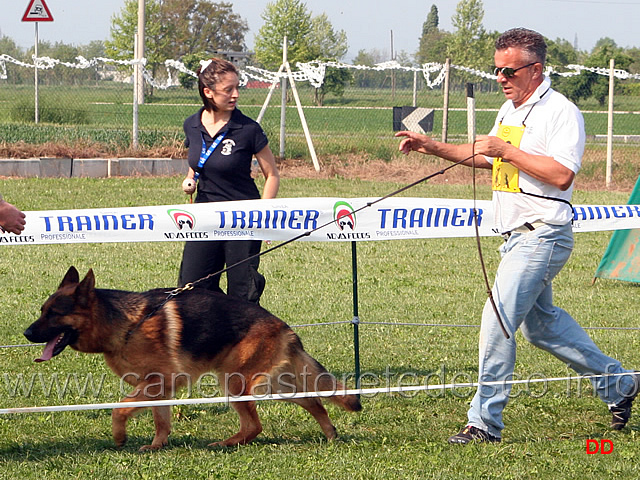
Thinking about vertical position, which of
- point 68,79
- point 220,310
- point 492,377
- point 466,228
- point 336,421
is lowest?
point 336,421

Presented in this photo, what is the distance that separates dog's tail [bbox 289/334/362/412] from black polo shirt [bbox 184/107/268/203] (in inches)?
50.9

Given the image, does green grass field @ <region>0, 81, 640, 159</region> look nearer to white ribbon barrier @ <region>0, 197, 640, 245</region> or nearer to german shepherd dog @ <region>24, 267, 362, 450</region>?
white ribbon barrier @ <region>0, 197, 640, 245</region>

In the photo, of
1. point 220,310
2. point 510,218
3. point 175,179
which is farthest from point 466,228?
point 175,179

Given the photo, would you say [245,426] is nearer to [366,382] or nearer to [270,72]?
[366,382]

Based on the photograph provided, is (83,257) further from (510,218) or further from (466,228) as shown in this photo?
(510,218)

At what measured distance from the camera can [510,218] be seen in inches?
176

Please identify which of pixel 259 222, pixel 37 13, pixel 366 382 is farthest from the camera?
pixel 37 13

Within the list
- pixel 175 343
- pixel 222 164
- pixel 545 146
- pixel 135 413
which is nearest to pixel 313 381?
pixel 175 343

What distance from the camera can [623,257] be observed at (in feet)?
28.8

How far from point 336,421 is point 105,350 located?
4.59 feet

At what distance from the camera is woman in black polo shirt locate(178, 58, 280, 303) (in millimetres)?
5262

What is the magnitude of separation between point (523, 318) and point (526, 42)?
4.51 feet

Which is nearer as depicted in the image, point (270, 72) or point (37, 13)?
point (37, 13)

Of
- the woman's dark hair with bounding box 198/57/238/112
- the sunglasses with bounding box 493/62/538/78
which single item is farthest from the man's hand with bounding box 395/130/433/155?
the woman's dark hair with bounding box 198/57/238/112
